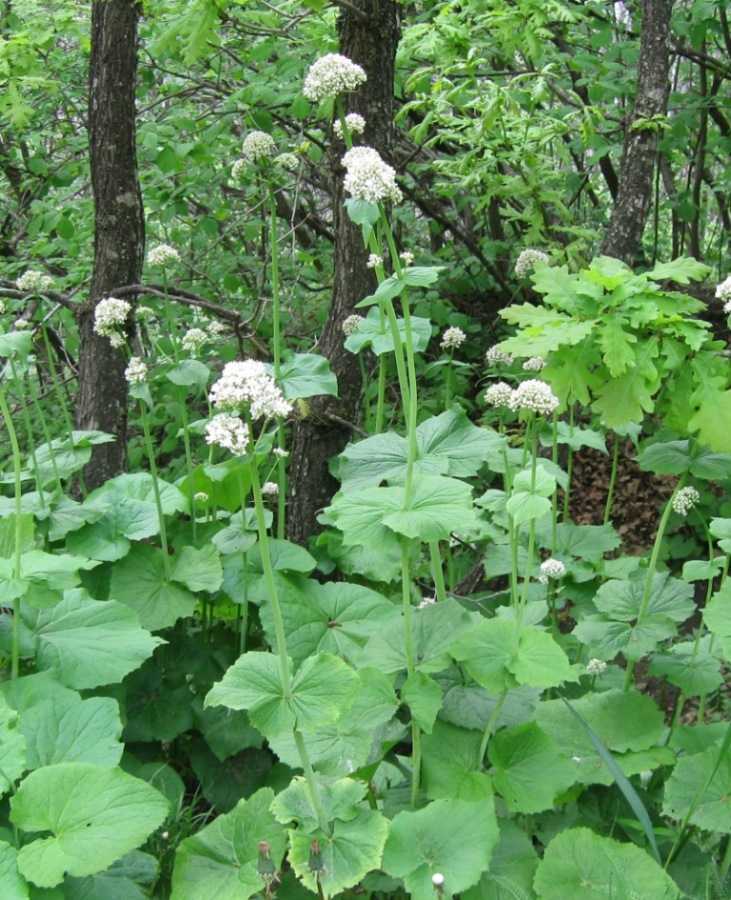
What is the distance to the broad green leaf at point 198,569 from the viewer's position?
2.72 meters

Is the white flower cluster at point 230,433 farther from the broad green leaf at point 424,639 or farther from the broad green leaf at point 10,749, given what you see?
the broad green leaf at point 10,749

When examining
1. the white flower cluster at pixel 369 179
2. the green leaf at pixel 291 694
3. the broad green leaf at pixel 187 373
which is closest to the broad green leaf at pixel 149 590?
the broad green leaf at pixel 187 373

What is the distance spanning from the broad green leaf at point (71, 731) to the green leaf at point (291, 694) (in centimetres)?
47

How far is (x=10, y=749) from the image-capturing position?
201cm

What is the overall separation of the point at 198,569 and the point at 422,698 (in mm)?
1011

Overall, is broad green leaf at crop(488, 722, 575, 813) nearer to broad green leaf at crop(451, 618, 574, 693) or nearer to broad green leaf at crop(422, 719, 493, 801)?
broad green leaf at crop(422, 719, 493, 801)

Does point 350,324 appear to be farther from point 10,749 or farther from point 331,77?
point 10,749

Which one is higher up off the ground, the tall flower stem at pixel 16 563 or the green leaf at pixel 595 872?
the tall flower stem at pixel 16 563

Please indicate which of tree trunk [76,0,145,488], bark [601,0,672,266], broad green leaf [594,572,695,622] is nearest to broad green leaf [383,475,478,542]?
broad green leaf [594,572,695,622]

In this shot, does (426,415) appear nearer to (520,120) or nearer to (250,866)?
(520,120)

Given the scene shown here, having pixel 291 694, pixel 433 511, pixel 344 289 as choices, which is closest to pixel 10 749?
pixel 291 694

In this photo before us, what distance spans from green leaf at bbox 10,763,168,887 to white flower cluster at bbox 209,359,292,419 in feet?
3.02

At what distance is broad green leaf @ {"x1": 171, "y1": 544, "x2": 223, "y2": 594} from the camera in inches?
107

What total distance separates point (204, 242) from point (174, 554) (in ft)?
12.0
